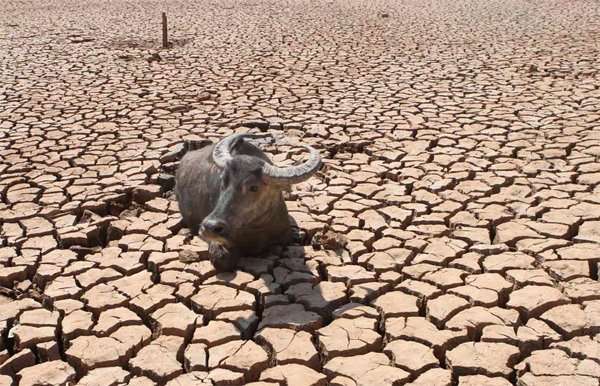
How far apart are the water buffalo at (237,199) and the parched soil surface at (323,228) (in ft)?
0.50

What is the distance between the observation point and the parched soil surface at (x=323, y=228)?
3.04m

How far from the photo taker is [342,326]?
3258mm

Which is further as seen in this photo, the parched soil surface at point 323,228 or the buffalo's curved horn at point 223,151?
the buffalo's curved horn at point 223,151

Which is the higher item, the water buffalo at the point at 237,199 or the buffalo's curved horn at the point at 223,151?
the buffalo's curved horn at the point at 223,151

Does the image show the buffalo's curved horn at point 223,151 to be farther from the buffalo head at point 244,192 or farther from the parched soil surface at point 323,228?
the parched soil surface at point 323,228

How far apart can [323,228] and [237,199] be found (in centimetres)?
105

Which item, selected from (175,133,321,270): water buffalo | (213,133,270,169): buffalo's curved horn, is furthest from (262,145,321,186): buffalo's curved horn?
(213,133,270,169): buffalo's curved horn

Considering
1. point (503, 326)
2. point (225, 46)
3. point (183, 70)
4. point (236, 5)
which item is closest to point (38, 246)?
point (503, 326)

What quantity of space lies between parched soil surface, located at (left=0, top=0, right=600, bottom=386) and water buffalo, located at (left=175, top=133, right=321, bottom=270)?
0.50 feet

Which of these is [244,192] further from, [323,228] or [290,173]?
[323,228]

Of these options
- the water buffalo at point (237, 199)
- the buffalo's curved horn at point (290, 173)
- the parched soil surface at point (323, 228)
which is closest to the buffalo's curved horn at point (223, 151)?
the water buffalo at point (237, 199)

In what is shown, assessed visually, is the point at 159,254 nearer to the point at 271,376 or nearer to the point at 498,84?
the point at 271,376

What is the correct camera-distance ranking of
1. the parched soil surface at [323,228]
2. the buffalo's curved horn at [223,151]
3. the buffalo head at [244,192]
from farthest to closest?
the buffalo's curved horn at [223,151] → the buffalo head at [244,192] → the parched soil surface at [323,228]

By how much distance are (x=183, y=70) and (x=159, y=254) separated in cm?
609
